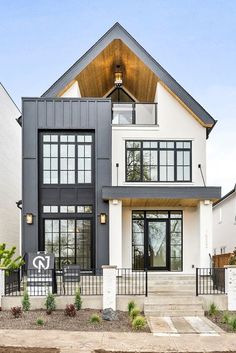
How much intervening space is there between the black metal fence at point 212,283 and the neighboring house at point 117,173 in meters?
1.79

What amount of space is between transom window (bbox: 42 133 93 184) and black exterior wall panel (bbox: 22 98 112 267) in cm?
33

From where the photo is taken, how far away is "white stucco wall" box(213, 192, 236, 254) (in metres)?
26.4

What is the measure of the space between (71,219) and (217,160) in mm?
26154

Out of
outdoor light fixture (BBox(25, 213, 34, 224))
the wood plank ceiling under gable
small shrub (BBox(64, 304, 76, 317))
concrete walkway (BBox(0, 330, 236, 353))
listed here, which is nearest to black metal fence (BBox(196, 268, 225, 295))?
concrete walkway (BBox(0, 330, 236, 353))

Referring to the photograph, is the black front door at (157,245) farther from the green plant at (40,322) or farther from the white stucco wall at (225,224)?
the white stucco wall at (225,224)

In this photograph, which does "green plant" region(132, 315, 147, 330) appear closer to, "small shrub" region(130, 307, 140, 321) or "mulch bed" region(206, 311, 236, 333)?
"small shrub" region(130, 307, 140, 321)

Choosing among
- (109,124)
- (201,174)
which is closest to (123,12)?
(109,124)

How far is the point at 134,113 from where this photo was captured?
18.7m

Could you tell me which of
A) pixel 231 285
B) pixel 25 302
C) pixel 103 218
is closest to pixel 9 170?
pixel 103 218

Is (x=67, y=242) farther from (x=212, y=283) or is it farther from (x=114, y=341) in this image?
(x=114, y=341)

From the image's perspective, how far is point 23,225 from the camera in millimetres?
16875

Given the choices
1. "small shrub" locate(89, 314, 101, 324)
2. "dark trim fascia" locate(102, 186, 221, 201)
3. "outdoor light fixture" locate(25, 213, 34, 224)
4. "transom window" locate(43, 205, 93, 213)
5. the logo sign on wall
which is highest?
"dark trim fascia" locate(102, 186, 221, 201)

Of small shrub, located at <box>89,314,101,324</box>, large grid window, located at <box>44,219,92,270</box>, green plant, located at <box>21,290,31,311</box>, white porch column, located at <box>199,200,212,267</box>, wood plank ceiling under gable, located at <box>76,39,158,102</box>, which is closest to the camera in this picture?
small shrub, located at <box>89,314,101,324</box>

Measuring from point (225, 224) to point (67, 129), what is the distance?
1500cm
